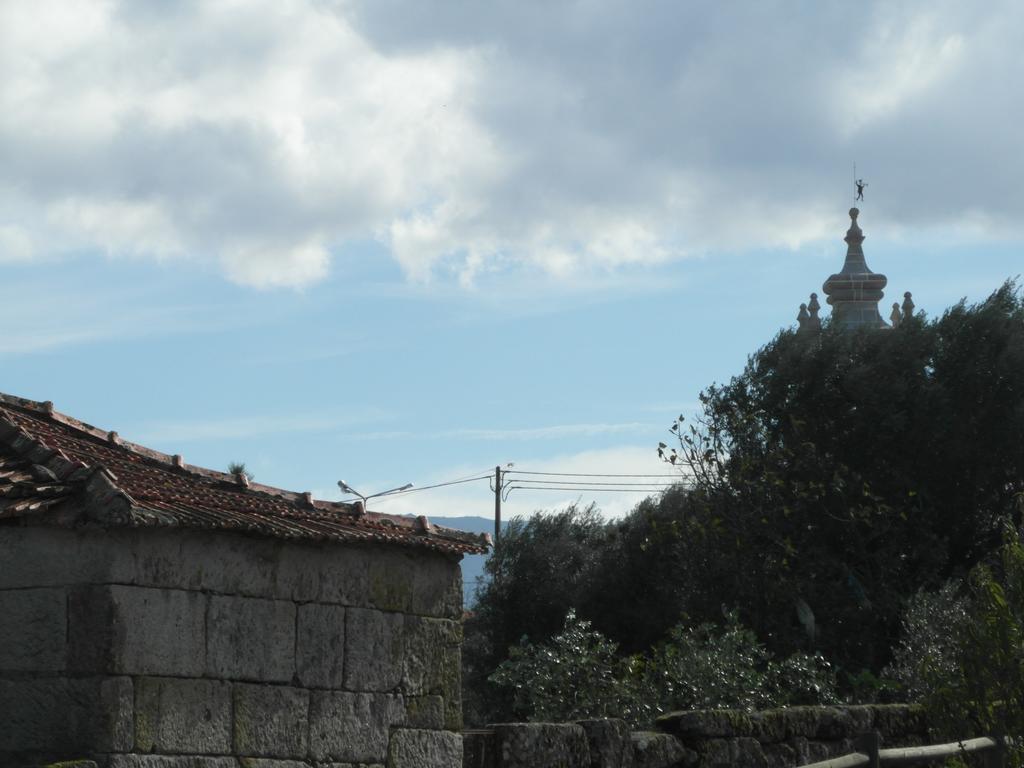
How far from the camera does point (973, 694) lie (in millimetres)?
8836

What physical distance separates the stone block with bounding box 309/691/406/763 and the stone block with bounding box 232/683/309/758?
0.25ft

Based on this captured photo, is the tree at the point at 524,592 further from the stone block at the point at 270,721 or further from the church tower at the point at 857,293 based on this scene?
the stone block at the point at 270,721

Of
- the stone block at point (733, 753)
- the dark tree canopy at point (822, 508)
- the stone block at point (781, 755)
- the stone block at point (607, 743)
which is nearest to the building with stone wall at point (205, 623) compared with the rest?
the stone block at point (607, 743)

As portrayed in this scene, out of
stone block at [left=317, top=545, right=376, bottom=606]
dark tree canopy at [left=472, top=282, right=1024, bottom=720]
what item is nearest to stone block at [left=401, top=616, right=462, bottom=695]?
stone block at [left=317, top=545, right=376, bottom=606]

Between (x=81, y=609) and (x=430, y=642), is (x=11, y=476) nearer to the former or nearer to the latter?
(x=81, y=609)

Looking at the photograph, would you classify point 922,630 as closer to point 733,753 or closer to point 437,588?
point 733,753

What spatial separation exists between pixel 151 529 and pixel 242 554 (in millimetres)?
678

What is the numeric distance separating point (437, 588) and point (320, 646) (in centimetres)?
118

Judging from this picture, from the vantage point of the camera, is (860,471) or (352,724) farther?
(860,471)

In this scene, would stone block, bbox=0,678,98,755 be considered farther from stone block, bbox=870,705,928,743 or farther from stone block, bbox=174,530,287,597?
stone block, bbox=870,705,928,743

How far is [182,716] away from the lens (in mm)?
7285

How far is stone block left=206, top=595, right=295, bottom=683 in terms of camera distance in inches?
296

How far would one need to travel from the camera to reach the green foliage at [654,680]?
1535cm

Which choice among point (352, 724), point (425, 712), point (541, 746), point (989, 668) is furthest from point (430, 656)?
point (989, 668)
